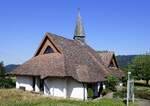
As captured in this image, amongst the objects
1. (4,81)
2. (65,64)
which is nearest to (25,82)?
(4,81)

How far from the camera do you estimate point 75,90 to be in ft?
119

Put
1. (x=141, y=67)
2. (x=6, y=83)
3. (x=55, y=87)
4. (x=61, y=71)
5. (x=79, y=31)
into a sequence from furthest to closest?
(x=141, y=67)
(x=79, y=31)
(x=6, y=83)
(x=55, y=87)
(x=61, y=71)

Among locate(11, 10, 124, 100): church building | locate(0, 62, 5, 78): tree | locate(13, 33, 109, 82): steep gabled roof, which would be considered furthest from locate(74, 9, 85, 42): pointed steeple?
locate(0, 62, 5, 78): tree

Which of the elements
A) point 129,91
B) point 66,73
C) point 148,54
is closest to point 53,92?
point 66,73

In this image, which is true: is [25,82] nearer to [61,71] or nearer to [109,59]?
[61,71]

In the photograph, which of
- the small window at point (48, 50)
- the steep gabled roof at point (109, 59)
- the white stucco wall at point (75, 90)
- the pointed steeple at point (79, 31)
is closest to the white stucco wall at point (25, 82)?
the small window at point (48, 50)

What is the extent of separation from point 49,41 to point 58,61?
3887 mm

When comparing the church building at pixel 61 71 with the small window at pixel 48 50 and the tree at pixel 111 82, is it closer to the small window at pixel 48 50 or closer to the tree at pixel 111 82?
the small window at pixel 48 50

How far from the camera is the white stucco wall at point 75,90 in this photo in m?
35.7

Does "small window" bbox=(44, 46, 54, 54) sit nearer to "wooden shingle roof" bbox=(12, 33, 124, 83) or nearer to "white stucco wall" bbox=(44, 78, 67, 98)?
"wooden shingle roof" bbox=(12, 33, 124, 83)

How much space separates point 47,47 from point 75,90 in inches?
330

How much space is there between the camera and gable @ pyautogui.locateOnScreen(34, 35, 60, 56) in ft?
133

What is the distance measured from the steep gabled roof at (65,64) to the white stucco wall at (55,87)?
1.04 m

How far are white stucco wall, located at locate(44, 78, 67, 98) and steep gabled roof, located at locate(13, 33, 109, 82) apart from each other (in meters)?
1.04
